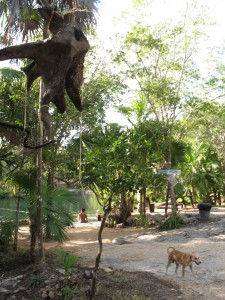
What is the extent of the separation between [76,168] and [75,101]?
10604 mm

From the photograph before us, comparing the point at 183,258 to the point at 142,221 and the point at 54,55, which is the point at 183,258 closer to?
the point at 54,55

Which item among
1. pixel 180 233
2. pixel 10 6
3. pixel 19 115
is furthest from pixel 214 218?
pixel 10 6

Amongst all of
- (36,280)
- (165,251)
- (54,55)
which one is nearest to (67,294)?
(36,280)

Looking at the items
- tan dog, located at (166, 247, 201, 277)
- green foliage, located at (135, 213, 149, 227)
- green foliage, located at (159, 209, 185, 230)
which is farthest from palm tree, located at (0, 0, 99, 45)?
green foliage, located at (135, 213, 149, 227)

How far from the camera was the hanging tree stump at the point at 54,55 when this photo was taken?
10.2ft

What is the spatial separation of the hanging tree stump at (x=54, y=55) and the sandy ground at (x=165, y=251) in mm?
4643

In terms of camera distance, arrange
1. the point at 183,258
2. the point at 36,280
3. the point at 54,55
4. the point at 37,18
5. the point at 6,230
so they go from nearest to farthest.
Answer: the point at 54,55, the point at 36,280, the point at 183,258, the point at 37,18, the point at 6,230

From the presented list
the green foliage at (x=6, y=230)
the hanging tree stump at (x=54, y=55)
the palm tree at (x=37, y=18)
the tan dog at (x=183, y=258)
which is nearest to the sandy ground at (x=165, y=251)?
the tan dog at (x=183, y=258)

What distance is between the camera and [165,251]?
10.2m

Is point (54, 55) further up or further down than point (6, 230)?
further up

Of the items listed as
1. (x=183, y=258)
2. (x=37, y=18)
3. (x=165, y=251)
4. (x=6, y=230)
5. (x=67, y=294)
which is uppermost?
(x=37, y=18)

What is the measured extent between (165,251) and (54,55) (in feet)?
26.6

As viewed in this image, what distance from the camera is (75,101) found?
3.57 m

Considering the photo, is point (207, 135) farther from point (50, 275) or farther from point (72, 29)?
point (72, 29)
